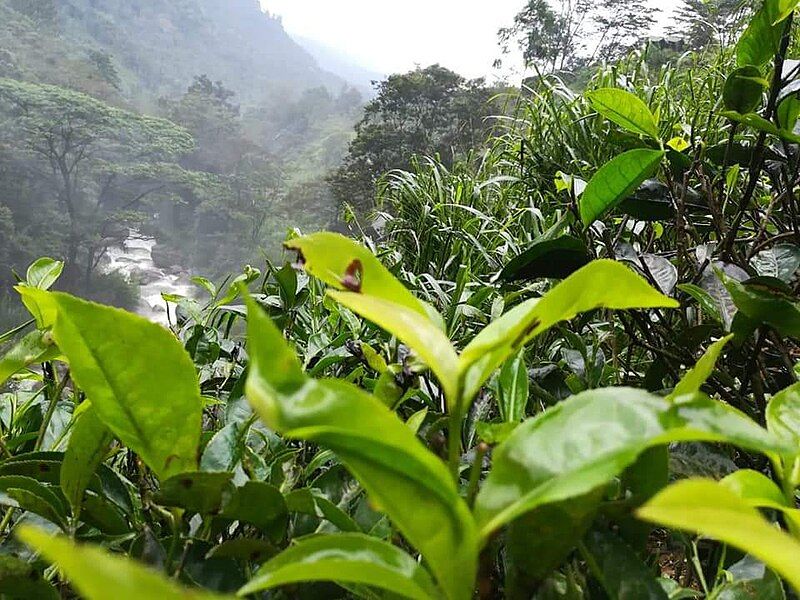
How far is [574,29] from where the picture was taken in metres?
9.52

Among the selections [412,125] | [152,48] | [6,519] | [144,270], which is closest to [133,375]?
[6,519]

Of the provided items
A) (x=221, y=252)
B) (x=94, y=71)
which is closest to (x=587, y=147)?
(x=221, y=252)

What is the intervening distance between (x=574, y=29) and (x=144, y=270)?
8711 mm

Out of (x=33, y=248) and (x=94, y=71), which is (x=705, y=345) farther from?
(x=94, y=71)

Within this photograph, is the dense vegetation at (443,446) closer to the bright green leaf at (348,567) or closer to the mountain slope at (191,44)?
the bright green leaf at (348,567)

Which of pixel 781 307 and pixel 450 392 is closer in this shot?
pixel 450 392

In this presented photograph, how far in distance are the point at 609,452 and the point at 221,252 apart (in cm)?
1089

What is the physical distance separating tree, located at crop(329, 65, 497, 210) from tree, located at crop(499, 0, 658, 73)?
1613 millimetres

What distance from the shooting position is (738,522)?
10cm

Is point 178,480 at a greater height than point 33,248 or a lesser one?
greater

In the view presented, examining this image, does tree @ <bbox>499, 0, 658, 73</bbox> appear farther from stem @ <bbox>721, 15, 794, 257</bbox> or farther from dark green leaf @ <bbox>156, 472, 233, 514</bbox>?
dark green leaf @ <bbox>156, 472, 233, 514</bbox>

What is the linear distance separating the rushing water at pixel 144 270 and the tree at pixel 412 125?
138 inches

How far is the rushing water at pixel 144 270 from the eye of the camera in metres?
8.72

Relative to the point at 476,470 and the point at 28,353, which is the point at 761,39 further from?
the point at 28,353
